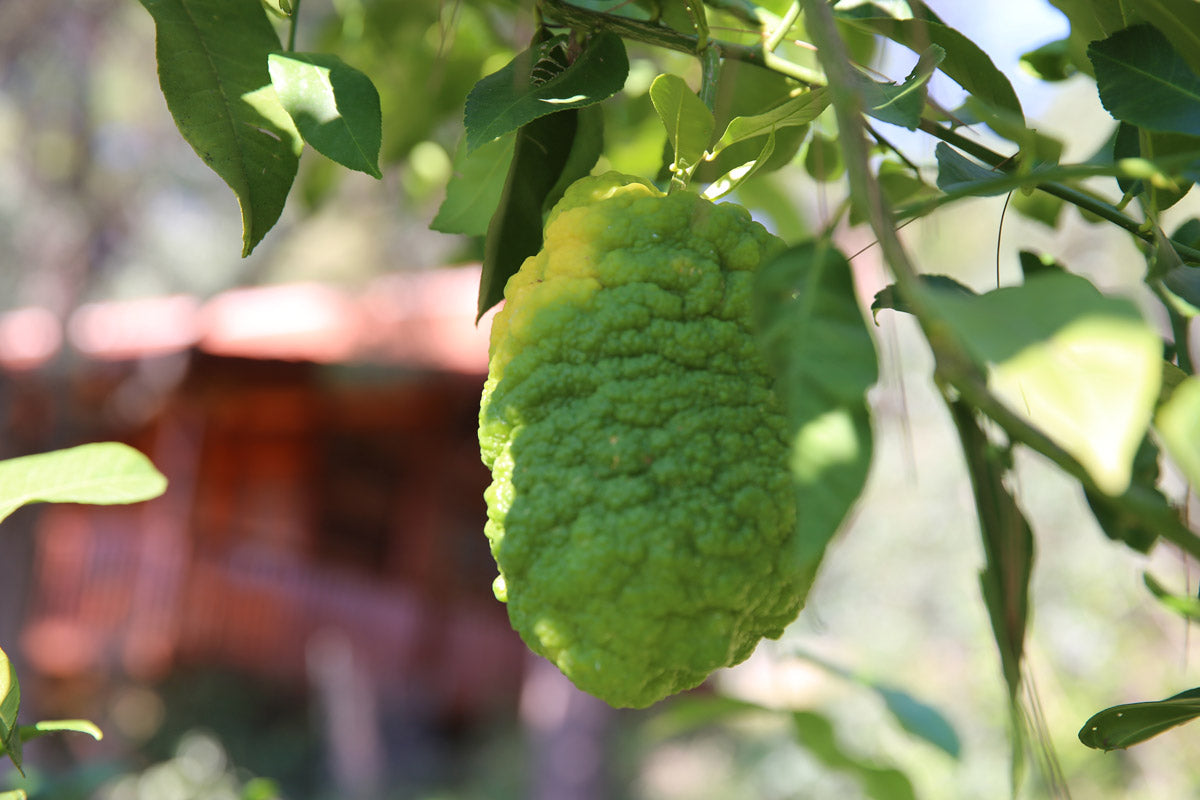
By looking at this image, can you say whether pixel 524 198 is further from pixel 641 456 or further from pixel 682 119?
pixel 641 456

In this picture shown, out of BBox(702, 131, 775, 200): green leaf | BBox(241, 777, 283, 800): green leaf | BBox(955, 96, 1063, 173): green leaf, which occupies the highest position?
BBox(955, 96, 1063, 173): green leaf

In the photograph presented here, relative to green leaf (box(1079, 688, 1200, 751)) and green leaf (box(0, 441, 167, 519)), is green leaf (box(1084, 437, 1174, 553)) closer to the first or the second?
green leaf (box(1079, 688, 1200, 751))

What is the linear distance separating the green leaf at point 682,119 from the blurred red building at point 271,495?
557cm

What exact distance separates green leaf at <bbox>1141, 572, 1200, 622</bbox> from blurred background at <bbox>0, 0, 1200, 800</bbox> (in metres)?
3.65

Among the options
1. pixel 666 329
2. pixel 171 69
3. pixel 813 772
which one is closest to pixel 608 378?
pixel 666 329

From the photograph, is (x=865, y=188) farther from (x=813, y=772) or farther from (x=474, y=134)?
(x=813, y=772)

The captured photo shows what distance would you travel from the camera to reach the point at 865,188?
377mm

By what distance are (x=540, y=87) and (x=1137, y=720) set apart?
543 mm

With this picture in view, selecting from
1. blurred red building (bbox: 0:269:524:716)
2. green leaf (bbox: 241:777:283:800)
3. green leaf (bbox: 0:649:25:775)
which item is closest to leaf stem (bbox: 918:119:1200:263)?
green leaf (bbox: 0:649:25:775)

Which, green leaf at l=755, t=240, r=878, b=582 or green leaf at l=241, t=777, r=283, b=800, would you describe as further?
green leaf at l=241, t=777, r=283, b=800

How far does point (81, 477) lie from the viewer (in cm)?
65

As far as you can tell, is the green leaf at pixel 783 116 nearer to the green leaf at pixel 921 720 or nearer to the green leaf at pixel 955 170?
the green leaf at pixel 955 170

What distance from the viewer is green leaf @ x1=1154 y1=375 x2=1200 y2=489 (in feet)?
1.08

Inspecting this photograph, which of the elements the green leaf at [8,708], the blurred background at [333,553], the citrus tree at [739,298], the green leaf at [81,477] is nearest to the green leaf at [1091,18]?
the citrus tree at [739,298]
